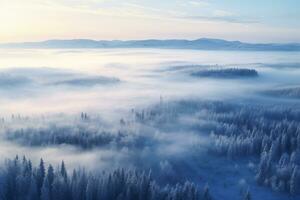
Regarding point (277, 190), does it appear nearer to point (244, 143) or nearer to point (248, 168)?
point (248, 168)

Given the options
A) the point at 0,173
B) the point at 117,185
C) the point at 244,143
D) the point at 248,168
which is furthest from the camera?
the point at 244,143

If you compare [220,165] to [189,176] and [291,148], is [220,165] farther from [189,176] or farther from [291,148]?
[291,148]

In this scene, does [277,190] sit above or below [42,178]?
below

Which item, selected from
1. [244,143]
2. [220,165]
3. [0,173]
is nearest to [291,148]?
[244,143]

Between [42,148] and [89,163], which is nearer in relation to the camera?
[89,163]

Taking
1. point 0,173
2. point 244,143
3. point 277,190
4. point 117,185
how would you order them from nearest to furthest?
point 117,185 < point 0,173 < point 277,190 < point 244,143

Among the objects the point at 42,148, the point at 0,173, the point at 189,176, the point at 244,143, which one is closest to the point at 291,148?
the point at 244,143
